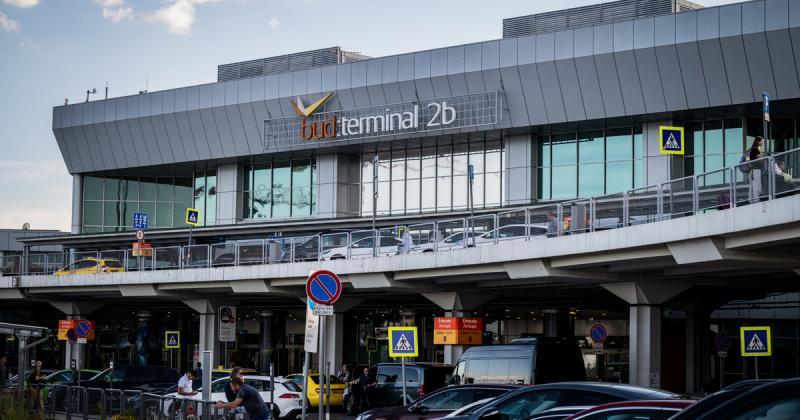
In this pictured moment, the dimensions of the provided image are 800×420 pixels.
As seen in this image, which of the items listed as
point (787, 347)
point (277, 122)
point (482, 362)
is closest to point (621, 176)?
point (787, 347)

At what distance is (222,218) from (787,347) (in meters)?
29.5

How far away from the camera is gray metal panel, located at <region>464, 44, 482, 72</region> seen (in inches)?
1929

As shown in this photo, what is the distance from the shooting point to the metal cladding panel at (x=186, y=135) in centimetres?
5934

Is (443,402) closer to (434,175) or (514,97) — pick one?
(514,97)

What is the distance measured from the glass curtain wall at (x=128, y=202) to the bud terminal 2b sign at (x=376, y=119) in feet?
40.8

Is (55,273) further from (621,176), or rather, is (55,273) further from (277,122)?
(621,176)

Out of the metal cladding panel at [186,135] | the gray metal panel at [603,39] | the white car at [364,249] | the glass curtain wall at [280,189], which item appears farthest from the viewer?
the metal cladding panel at [186,135]

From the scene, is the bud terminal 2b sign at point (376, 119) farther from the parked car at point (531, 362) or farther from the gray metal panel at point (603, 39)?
the parked car at point (531, 362)

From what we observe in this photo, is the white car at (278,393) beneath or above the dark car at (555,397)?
beneath

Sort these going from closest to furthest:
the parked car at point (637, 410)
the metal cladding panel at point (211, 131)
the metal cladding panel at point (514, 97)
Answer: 1. the parked car at point (637, 410)
2. the metal cladding panel at point (514, 97)
3. the metal cladding panel at point (211, 131)

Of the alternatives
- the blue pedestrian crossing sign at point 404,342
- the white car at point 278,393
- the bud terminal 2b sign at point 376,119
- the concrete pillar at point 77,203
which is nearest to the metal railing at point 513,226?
the blue pedestrian crossing sign at point 404,342

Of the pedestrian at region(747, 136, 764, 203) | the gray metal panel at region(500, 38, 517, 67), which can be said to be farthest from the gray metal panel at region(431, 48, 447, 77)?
the pedestrian at region(747, 136, 764, 203)

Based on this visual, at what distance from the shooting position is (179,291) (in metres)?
48.7

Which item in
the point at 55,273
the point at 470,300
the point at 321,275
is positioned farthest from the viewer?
the point at 55,273
